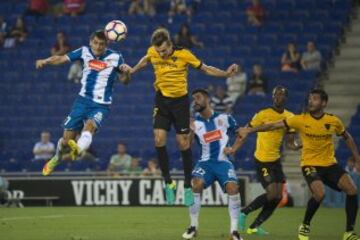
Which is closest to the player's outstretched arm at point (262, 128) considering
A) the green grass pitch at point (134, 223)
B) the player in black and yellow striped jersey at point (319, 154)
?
the player in black and yellow striped jersey at point (319, 154)

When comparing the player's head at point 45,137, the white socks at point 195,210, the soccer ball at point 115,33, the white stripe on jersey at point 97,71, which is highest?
the soccer ball at point 115,33

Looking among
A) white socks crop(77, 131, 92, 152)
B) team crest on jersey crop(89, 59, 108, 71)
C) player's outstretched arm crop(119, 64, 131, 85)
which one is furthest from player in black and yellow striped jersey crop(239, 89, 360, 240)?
team crest on jersey crop(89, 59, 108, 71)

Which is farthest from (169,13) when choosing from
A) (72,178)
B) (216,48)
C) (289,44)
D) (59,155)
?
(59,155)

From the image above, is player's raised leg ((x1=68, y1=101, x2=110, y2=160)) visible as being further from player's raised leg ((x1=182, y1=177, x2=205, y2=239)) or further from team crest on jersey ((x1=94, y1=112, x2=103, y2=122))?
player's raised leg ((x1=182, y1=177, x2=205, y2=239))

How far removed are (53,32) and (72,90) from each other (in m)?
2.50

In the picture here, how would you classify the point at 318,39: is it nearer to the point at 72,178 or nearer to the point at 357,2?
the point at 357,2

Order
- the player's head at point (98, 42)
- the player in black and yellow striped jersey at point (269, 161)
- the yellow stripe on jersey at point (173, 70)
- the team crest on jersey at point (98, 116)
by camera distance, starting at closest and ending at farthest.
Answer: the yellow stripe on jersey at point (173, 70)
the player's head at point (98, 42)
the team crest on jersey at point (98, 116)
the player in black and yellow striped jersey at point (269, 161)

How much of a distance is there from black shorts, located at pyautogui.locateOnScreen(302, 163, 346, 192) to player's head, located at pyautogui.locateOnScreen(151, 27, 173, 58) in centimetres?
262

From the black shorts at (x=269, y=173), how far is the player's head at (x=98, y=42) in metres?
3.53

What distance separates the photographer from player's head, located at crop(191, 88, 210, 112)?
15164 mm

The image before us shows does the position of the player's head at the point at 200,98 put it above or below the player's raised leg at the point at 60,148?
above

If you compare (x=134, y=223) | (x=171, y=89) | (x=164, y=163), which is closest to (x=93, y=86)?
(x=171, y=89)

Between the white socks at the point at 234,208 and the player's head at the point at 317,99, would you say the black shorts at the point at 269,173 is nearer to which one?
the white socks at the point at 234,208

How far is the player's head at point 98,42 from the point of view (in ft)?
51.5
